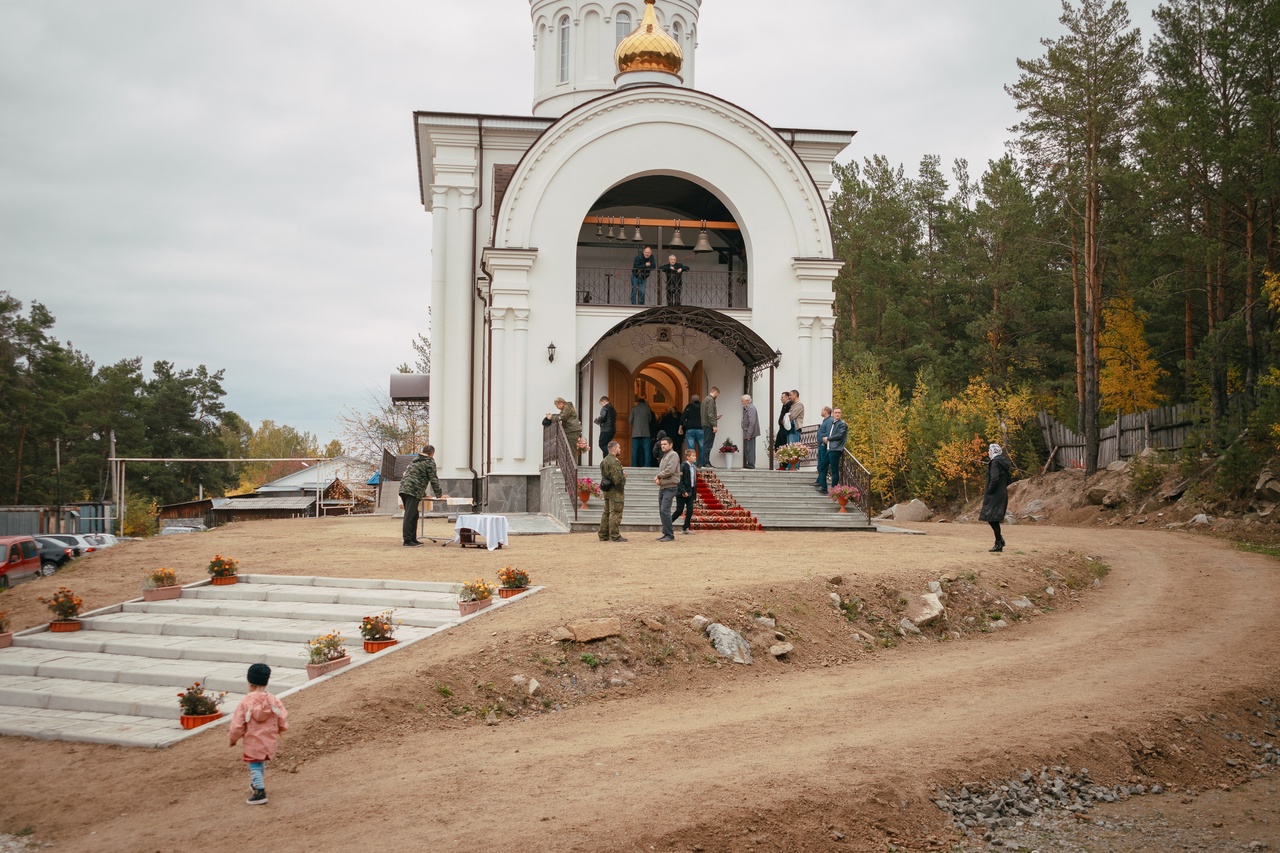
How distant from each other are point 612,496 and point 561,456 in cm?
421

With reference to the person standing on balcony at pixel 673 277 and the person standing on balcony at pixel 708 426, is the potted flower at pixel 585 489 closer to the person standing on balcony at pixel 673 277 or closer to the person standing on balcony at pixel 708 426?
the person standing on balcony at pixel 708 426

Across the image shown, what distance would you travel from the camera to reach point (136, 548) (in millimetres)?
16781

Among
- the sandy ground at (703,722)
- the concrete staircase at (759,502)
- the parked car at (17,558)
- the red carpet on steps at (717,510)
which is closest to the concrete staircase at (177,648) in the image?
the sandy ground at (703,722)

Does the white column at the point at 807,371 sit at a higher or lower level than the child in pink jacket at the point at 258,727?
higher

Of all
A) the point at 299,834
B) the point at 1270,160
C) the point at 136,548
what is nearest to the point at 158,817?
the point at 299,834

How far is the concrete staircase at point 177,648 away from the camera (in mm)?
9234

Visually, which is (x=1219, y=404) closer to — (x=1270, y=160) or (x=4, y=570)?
(x=1270, y=160)

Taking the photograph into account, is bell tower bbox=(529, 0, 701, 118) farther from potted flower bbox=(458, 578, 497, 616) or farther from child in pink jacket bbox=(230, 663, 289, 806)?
child in pink jacket bbox=(230, 663, 289, 806)

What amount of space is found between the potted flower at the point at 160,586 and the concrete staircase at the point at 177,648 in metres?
0.14

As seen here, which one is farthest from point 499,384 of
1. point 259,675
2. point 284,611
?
point 259,675

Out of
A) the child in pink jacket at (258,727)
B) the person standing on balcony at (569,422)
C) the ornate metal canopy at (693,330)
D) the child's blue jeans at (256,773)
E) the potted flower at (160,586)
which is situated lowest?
the child's blue jeans at (256,773)

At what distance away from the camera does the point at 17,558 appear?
75.2 ft

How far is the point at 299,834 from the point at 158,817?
1.22 meters

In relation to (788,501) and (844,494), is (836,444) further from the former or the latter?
(788,501)
